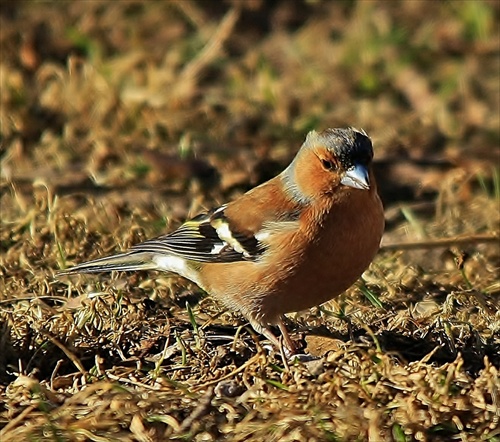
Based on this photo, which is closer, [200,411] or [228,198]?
[200,411]

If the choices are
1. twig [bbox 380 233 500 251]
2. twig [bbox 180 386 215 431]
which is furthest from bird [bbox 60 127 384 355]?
twig [bbox 380 233 500 251]

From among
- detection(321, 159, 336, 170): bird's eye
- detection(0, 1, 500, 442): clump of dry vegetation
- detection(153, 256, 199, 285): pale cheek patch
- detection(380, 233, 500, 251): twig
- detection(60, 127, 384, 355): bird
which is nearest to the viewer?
detection(0, 1, 500, 442): clump of dry vegetation

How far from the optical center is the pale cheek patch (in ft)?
16.3

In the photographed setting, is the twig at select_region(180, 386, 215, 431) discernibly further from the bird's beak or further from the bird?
the bird's beak

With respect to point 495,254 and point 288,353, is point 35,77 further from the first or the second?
point 288,353

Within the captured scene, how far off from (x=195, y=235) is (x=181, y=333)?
1.81 feet

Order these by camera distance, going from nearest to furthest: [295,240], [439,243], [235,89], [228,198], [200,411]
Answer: [200,411] → [295,240] → [439,243] → [228,198] → [235,89]

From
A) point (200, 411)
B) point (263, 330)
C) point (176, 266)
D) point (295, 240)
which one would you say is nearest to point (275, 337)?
point (263, 330)

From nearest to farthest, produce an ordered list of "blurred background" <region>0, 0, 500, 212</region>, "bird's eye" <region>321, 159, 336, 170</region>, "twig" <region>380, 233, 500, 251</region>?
"bird's eye" <region>321, 159, 336, 170</region>, "twig" <region>380, 233, 500, 251</region>, "blurred background" <region>0, 0, 500, 212</region>

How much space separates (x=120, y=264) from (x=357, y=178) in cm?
122

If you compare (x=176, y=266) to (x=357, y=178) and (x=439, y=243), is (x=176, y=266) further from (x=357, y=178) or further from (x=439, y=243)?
(x=439, y=243)

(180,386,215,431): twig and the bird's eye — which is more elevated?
the bird's eye

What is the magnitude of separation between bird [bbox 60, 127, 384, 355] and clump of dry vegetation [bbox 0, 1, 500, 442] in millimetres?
184

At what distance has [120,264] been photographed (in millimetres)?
5055
